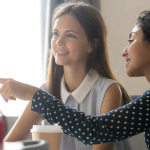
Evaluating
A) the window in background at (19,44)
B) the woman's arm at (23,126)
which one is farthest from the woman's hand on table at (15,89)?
the window in background at (19,44)

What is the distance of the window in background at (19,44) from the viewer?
2.05m

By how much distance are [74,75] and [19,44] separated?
861mm

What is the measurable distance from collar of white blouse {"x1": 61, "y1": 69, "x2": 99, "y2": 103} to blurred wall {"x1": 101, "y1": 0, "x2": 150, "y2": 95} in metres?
1.14

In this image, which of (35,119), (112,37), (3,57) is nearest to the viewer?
(35,119)

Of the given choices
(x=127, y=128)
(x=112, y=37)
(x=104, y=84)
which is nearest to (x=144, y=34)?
(x=104, y=84)

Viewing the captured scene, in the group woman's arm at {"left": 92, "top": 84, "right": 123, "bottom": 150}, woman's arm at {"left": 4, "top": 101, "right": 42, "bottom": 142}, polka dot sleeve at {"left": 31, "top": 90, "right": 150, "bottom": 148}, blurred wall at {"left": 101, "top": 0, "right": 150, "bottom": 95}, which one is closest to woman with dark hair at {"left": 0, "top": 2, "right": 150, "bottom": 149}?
polka dot sleeve at {"left": 31, "top": 90, "right": 150, "bottom": 148}

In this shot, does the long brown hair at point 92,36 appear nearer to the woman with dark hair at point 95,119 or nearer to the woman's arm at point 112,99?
the woman's arm at point 112,99

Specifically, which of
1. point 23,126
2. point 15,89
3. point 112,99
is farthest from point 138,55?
point 23,126

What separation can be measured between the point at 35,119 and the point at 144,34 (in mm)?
714

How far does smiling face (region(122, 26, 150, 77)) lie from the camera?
1.10 m

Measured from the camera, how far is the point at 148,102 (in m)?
0.85

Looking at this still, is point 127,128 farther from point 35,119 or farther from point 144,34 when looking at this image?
point 35,119

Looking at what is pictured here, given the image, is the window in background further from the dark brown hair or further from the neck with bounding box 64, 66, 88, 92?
the dark brown hair

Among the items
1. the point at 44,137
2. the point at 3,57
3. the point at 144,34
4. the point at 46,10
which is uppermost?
the point at 46,10
